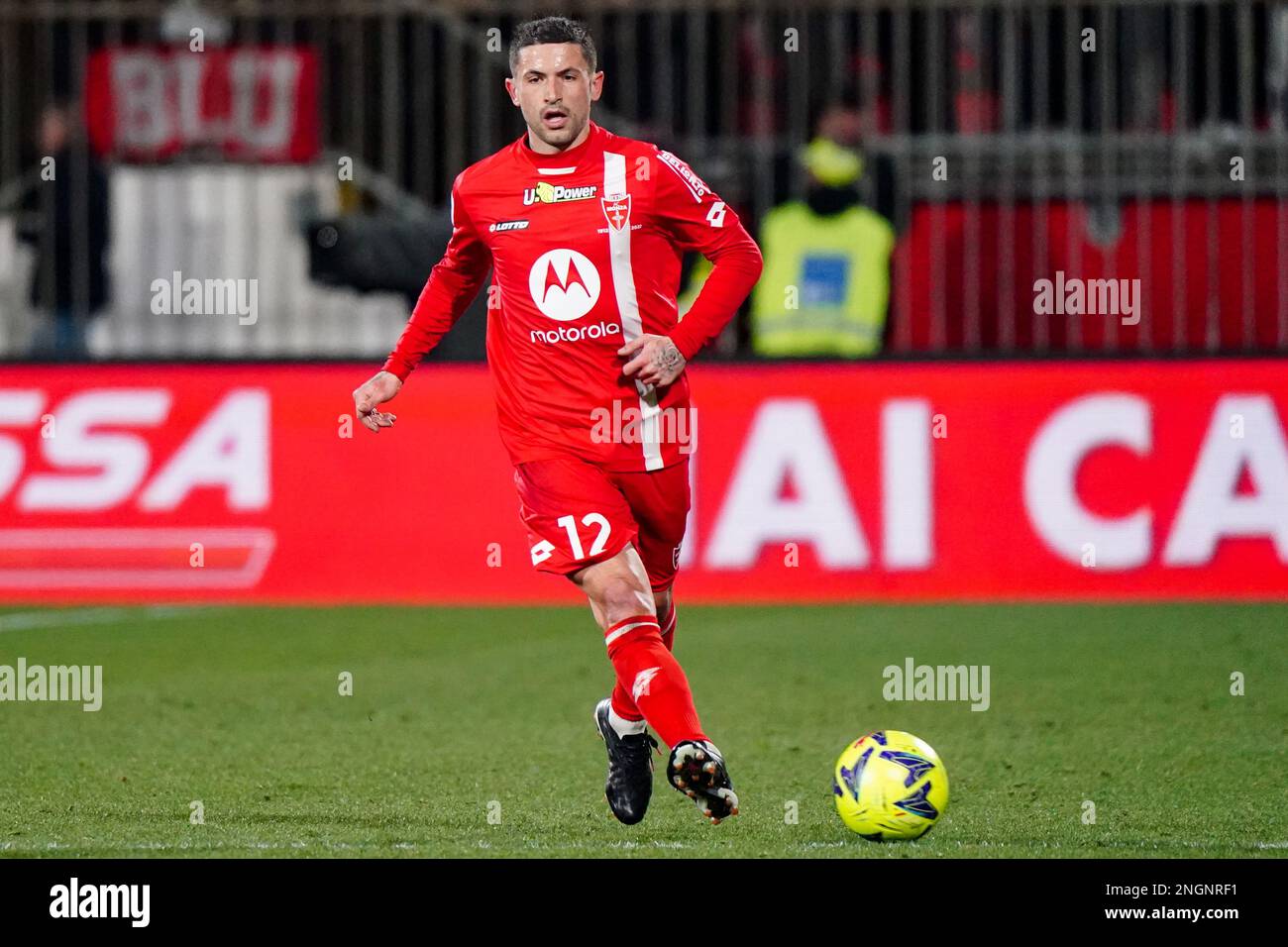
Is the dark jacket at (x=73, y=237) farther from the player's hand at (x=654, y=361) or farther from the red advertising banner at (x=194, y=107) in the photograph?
the player's hand at (x=654, y=361)

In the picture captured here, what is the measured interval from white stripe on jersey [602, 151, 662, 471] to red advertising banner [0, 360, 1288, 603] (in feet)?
16.2

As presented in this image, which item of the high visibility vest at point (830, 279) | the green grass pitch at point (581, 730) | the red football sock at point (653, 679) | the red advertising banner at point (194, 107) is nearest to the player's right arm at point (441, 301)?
the red football sock at point (653, 679)

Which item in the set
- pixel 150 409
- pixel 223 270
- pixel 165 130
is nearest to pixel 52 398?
pixel 150 409

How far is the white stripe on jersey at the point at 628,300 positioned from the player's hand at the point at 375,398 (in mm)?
703

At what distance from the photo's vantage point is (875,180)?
41.8 ft

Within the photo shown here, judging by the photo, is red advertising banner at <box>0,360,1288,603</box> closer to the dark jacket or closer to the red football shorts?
the dark jacket

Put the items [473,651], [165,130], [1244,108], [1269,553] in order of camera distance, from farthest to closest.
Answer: [165,130]
[1244,108]
[1269,553]
[473,651]

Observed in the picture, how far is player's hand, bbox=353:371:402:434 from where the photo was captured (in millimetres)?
6586

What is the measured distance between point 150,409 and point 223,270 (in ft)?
7.25

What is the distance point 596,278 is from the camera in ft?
21.1

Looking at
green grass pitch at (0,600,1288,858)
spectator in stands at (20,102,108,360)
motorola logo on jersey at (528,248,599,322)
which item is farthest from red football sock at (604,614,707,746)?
spectator in stands at (20,102,108,360)

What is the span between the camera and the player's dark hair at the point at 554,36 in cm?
629

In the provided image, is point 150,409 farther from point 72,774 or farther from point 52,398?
point 72,774
